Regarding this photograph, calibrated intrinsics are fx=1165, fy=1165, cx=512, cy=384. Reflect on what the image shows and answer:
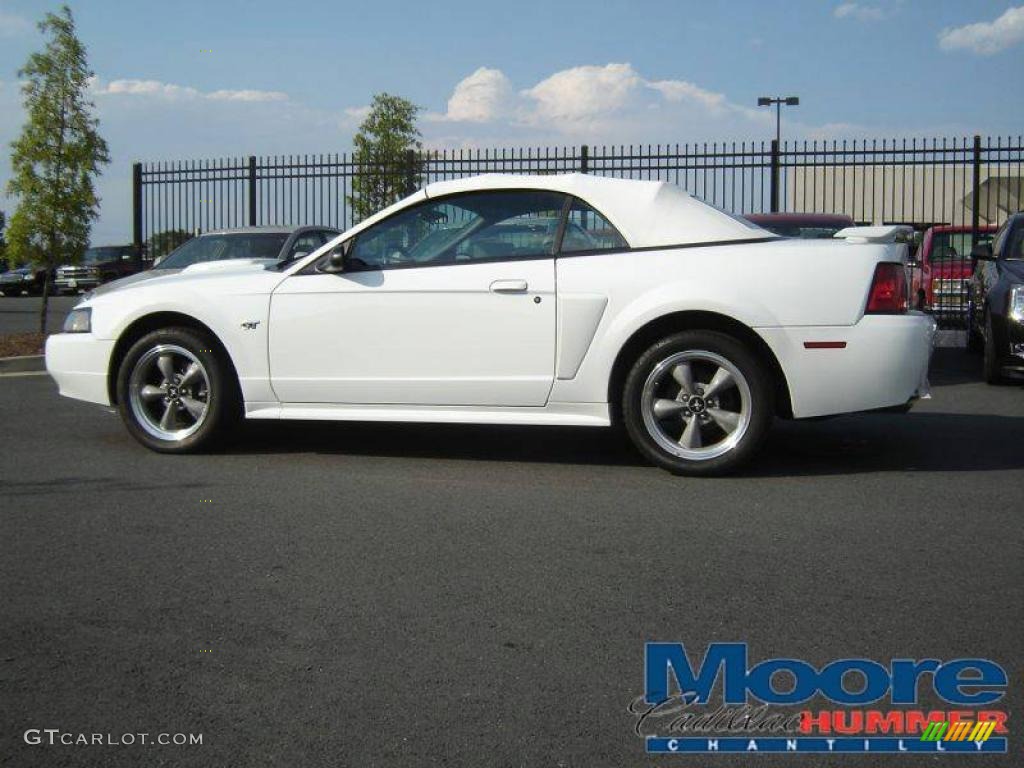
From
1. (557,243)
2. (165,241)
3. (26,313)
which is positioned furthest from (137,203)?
(557,243)

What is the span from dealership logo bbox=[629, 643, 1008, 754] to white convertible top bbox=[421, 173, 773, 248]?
3.11 meters

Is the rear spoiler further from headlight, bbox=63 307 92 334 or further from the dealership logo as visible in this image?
headlight, bbox=63 307 92 334

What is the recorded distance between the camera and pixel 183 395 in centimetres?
691

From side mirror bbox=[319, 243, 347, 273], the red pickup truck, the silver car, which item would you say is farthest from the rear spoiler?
the red pickup truck

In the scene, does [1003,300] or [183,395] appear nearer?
[183,395]

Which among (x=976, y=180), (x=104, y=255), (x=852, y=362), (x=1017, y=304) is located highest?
(x=976, y=180)

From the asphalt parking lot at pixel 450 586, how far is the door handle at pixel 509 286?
39.7 inches

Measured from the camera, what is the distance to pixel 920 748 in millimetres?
2998

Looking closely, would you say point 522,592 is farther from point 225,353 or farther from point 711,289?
point 225,353

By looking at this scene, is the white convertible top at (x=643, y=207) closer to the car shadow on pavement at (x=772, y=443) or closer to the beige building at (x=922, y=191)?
the car shadow on pavement at (x=772, y=443)

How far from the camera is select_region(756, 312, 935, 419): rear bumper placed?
596 centimetres

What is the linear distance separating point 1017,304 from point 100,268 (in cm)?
2648

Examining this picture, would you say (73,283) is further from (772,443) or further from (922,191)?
(772,443)

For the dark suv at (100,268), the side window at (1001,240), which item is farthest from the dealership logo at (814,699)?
the dark suv at (100,268)
